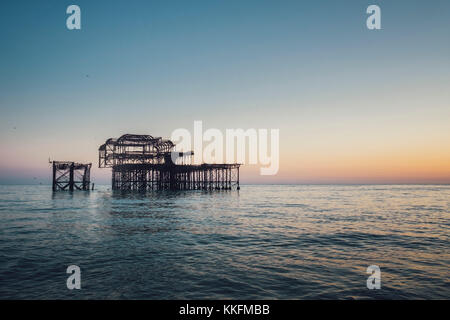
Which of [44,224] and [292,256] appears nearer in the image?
[292,256]

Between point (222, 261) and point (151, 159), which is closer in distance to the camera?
point (222, 261)

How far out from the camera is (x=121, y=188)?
285 ft

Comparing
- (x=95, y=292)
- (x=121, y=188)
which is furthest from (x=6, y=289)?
(x=121, y=188)

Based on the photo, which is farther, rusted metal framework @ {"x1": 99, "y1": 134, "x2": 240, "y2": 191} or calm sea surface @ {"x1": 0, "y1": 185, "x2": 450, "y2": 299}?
rusted metal framework @ {"x1": 99, "y1": 134, "x2": 240, "y2": 191}

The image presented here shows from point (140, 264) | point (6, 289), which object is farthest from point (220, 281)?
point (6, 289)

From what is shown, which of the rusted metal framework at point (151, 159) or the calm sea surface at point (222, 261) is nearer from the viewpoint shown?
the calm sea surface at point (222, 261)
